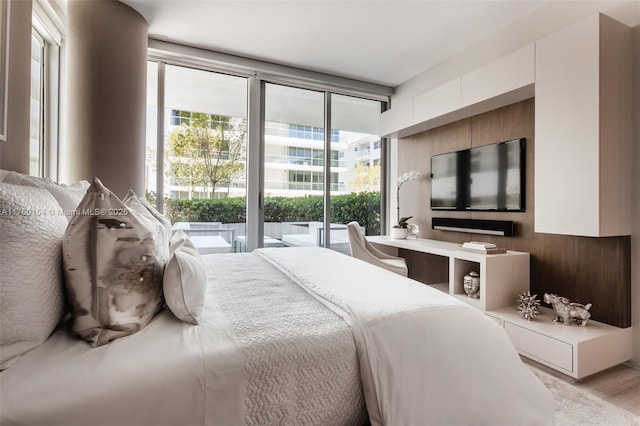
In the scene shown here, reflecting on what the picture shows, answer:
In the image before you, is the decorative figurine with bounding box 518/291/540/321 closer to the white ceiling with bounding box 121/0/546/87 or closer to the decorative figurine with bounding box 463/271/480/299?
the decorative figurine with bounding box 463/271/480/299

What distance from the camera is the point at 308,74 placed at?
13.4ft

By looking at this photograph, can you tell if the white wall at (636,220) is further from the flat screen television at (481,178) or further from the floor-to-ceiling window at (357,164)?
the floor-to-ceiling window at (357,164)

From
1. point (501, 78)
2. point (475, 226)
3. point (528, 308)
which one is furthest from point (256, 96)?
point (528, 308)

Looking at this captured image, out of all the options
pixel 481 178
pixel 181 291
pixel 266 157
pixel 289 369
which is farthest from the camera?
pixel 266 157

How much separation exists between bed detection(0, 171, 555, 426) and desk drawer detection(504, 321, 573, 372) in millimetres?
956

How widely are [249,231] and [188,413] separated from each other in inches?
124

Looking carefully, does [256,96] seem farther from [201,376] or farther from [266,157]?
[201,376]

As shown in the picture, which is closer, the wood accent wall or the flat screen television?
the wood accent wall

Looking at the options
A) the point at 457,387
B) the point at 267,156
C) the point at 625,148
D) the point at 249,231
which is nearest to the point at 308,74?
the point at 267,156

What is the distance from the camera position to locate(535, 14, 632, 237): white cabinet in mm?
2076

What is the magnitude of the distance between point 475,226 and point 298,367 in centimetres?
282

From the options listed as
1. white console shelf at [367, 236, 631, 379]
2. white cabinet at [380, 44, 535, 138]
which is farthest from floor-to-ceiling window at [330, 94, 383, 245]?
white console shelf at [367, 236, 631, 379]

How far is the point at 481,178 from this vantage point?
→ 10.6 ft

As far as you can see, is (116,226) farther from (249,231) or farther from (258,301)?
(249,231)
